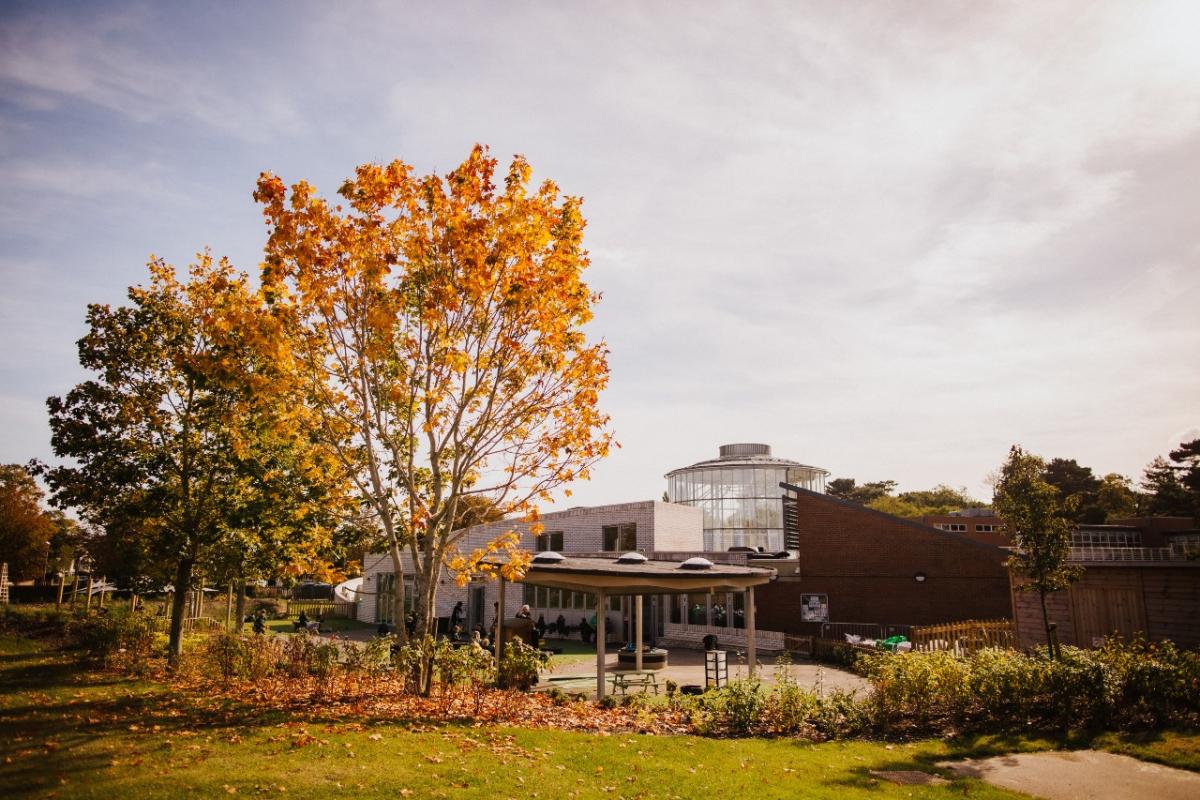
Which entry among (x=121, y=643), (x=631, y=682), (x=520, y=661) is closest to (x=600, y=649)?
(x=631, y=682)

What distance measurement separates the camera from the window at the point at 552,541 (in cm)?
3922

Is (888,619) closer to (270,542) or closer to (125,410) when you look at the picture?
(270,542)

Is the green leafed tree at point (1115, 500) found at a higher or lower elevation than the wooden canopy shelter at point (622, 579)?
higher

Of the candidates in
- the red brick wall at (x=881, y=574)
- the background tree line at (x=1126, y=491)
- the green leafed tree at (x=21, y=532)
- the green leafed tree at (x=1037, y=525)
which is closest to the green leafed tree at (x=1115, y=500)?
the background tree line at (x=1126, y=491)

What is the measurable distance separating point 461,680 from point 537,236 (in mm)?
8688

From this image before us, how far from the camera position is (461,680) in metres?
13.4

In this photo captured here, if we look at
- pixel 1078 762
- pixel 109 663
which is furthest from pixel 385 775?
pixel 109 663

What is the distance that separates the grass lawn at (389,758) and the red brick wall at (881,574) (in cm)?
1849

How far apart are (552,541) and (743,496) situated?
1589 cm

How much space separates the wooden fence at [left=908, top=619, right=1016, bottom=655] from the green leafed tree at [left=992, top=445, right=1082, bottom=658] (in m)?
6.15

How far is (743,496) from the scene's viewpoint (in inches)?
1917

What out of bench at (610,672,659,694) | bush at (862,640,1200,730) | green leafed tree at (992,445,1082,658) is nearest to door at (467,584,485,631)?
bench at (610,672,659,694)

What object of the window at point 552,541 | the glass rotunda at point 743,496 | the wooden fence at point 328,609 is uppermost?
the glass rotunda at point 743,496

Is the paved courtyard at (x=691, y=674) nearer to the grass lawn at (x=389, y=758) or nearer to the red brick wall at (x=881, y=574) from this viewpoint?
the red brick wall at (x=881, y=574)
